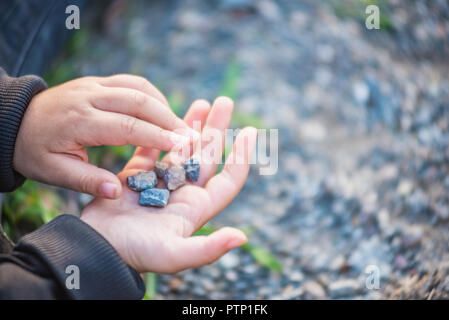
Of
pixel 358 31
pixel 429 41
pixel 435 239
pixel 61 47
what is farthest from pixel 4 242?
pixel 429 41

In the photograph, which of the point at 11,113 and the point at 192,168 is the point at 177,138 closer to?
the point at 192,168

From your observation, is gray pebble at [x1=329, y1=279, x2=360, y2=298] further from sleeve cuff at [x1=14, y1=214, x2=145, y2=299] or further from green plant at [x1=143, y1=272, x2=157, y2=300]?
A: sleeve cuff at [x1=14, y1=214, x2=145, y2=299]

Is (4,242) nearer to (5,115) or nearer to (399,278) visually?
(5,115)

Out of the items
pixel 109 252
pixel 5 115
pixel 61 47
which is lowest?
pixel 109 252

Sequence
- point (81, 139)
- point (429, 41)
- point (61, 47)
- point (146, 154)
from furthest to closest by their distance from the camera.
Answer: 1. point (429, 41)
2. point (61, 47)
3. point (146, 154)
4. point (81, 139)

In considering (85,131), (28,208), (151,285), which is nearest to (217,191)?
(85,131)

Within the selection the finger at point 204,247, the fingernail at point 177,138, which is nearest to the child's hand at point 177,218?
the finger at point 204,247
